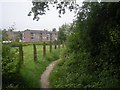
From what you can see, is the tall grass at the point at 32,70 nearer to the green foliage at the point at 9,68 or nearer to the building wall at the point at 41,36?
the green foliage at the point at 9,68

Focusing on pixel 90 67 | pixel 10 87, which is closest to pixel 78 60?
pixel 90 67

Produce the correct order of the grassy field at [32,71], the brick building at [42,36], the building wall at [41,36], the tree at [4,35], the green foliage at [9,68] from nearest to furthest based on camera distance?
the green foliage at [9,68] → the tree at [4,35] → the grassy field at [32,71] → the brick building at [42,36] → the building wall at [41,36]

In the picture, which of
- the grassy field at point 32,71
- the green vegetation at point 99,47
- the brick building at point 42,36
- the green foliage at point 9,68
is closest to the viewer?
the green foliage at point 9,68

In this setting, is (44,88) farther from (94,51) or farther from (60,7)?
(60,7)

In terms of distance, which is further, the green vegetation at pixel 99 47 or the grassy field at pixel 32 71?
the grassy field at pixel 32 71

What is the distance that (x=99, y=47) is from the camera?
287 inches

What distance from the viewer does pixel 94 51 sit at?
25.5ft

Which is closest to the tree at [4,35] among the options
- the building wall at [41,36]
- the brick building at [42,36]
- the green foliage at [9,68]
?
the green foliage at [9,68]

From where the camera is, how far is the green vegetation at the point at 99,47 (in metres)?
5.99

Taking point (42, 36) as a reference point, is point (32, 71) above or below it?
below

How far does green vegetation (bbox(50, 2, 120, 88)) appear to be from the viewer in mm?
5992

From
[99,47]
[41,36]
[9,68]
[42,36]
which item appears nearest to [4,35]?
[9,68]

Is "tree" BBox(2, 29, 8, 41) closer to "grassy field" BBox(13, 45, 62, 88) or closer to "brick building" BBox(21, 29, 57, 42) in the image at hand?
"grassy field" BBox(13, 45, 62, 88)

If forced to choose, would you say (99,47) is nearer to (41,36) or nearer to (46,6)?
(46,6)
